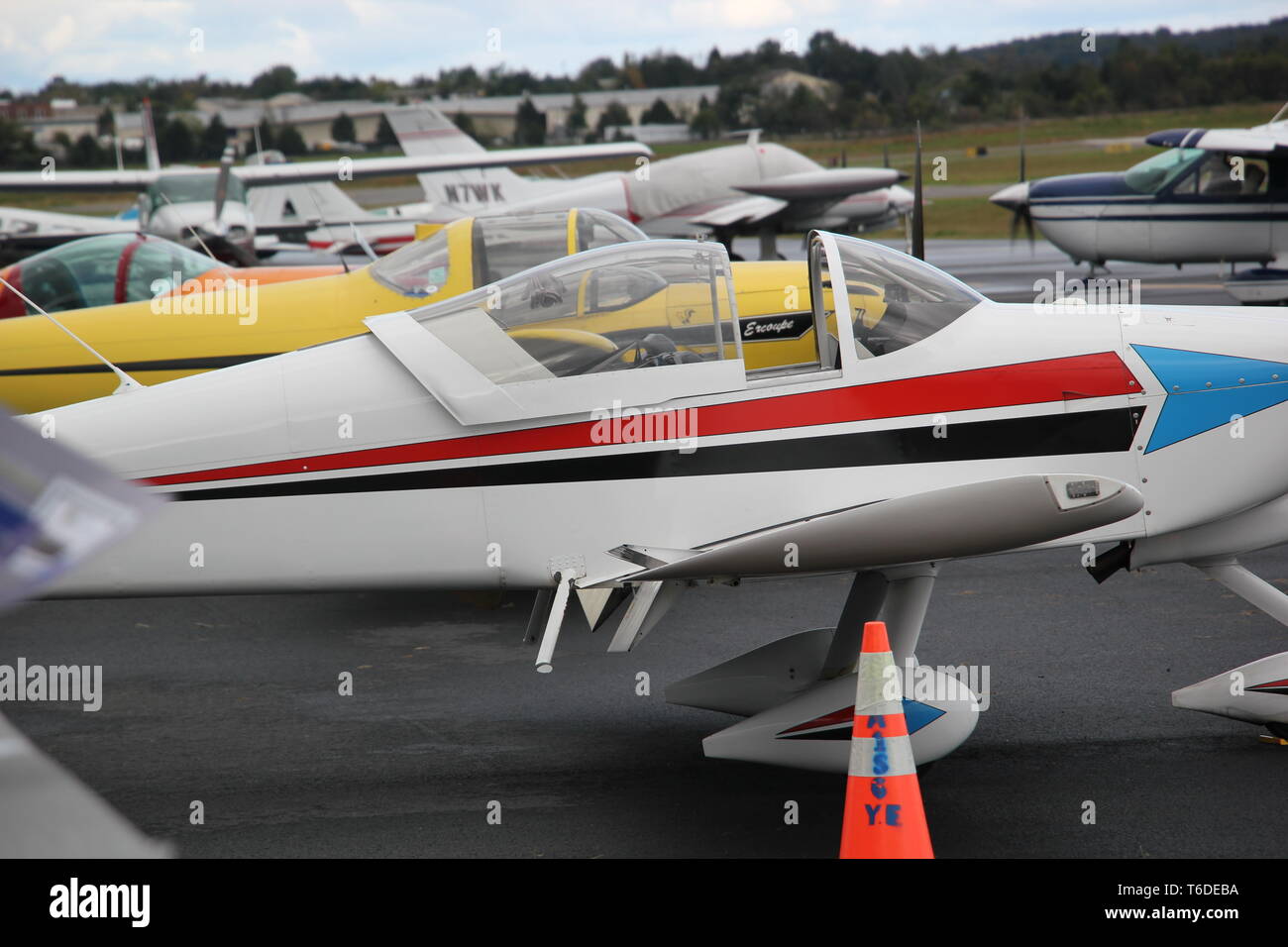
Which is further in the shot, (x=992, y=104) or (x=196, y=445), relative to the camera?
(x=992, y=104)

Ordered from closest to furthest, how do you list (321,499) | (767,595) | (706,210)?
(321,499) < (767,595) < (706,210)

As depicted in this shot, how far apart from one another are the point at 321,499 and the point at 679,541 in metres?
1.27

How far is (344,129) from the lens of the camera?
8338cm

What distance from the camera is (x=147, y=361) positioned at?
792 centimetres

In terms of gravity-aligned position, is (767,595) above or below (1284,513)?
below

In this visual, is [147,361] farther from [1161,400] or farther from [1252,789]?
[1252,789]

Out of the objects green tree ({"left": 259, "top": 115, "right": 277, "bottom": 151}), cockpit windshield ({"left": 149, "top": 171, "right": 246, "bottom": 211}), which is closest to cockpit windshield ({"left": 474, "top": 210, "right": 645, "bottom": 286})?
cockpit windshield ({"left": 149, "top": 171, "right": 246, "bottom": 211})

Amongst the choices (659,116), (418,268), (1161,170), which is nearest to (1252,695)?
(418,268)

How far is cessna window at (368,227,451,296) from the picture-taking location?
7836 mm

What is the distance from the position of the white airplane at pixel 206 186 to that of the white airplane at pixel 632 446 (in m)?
17.5

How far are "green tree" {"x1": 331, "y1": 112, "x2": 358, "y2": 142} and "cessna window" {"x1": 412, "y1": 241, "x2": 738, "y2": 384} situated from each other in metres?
83.7

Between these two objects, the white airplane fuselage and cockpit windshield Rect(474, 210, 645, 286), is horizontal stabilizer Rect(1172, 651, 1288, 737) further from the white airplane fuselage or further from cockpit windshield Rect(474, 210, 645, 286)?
cockpit windshield Rect(474, 210, 645, 286)

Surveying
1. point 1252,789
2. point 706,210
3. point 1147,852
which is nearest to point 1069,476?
point 1147,852

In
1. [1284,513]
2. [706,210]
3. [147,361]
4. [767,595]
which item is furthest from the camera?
[706,210]
